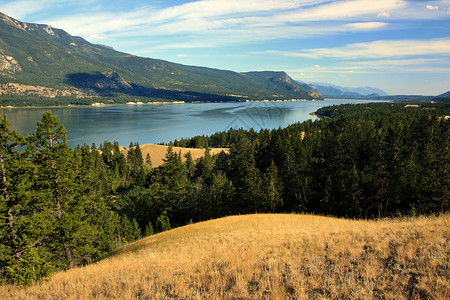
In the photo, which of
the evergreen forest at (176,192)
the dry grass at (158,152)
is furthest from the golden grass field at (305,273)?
the dry grass at (158,152)

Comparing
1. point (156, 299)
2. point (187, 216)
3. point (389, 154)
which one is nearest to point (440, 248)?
point (156, 299)

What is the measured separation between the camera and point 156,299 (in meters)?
7.01

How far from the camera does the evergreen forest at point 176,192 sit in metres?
14.7

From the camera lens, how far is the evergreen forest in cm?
1466

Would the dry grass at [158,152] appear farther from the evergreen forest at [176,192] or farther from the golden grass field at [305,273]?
the golden grass field at [305,273]

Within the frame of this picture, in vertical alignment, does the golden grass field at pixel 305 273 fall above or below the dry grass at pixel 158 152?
above

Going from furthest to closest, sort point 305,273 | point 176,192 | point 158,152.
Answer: point 158,152 < point 176,192 < point 305,273

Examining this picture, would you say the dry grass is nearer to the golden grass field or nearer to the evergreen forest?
the evergreen forest

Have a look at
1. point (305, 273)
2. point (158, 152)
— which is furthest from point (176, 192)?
point (158, 152)

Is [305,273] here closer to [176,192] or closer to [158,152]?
[176,192]

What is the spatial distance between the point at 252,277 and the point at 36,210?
15113 mm

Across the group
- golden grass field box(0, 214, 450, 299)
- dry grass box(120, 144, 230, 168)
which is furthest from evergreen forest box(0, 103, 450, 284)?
dry grass box(120, 144, 230, 168)

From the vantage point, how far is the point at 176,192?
128 ft

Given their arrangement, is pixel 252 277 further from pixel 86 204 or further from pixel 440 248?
pixel 86 204
